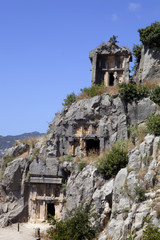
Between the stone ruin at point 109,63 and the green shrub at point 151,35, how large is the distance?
222 centimetres

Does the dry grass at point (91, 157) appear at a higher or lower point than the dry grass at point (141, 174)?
higher

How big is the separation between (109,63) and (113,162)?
44.3 feet

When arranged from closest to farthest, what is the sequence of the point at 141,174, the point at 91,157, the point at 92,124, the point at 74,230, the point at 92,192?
the point at 74,230 < the point at 141,174 < the point at 92,192 < the point at 91,157 < the point at 92,124

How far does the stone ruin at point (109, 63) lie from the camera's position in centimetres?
3000

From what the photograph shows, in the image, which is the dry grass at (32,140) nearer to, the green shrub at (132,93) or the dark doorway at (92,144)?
the dark doorway at (92,144)

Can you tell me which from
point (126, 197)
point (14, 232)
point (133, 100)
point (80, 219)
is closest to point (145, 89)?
point (133, 100)

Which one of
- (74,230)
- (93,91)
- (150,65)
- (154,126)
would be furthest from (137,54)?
(74,230)

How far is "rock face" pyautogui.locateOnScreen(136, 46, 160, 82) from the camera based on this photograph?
97.5ft

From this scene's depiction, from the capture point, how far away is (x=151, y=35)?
29688mm

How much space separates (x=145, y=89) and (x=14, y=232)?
1552 centimetres

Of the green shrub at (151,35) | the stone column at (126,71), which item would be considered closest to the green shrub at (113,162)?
the stone column at (126,71)

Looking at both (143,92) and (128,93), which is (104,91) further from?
(143,92)

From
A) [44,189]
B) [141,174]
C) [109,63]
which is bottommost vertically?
[44,189]

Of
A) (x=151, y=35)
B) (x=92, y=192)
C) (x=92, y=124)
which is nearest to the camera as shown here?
(x=92, y=192)
